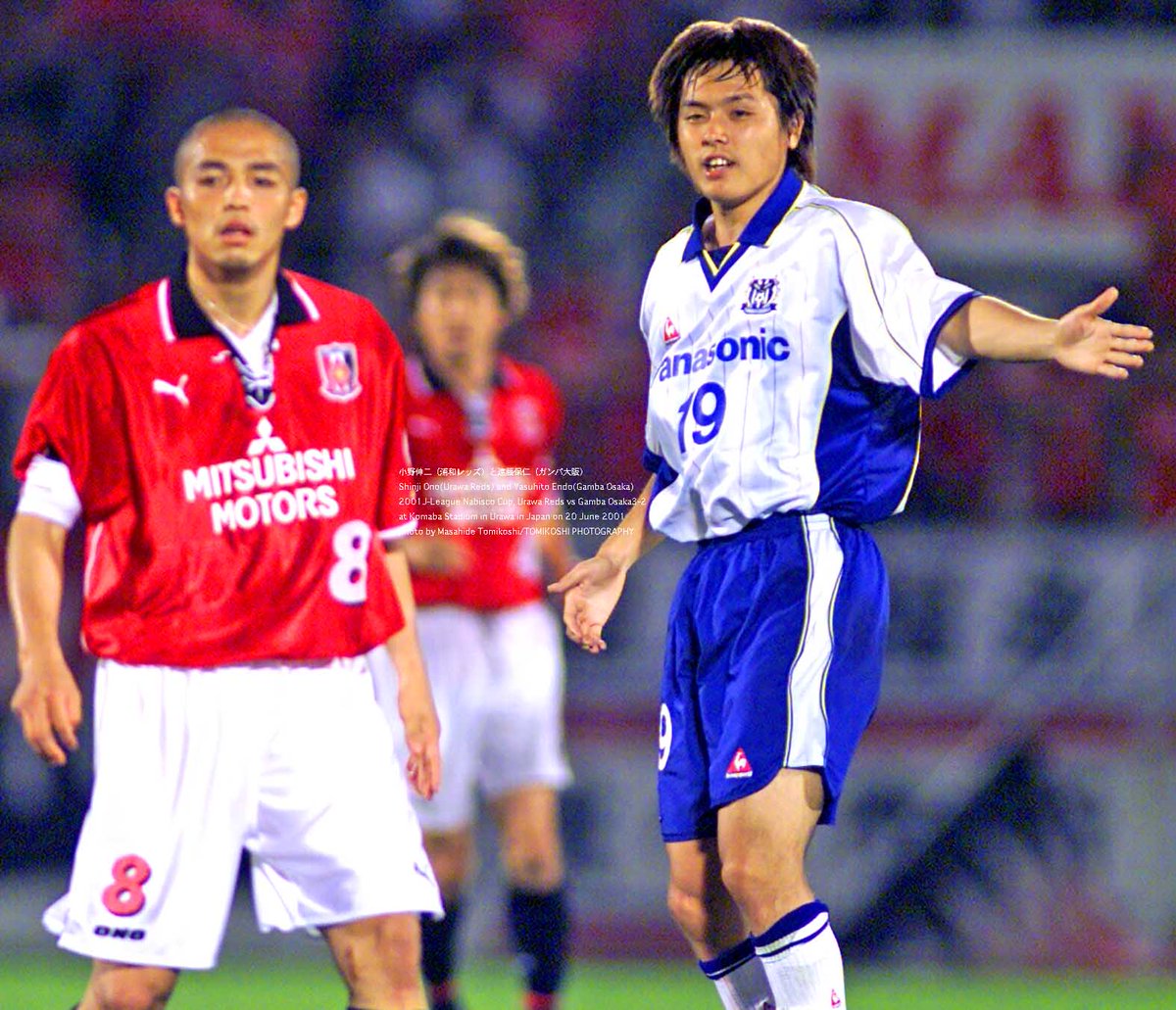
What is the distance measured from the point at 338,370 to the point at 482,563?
2.04 m

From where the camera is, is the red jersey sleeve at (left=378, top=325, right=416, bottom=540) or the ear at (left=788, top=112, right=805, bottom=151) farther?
the red jersey sleeve at (left=378, top=325, right=416, bottom=540)


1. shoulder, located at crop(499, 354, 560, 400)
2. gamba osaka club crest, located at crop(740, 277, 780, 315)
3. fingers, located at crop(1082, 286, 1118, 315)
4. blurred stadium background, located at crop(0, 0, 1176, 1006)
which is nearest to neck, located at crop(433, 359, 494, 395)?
shoulder, located at crop(499, 354, 560, 400)

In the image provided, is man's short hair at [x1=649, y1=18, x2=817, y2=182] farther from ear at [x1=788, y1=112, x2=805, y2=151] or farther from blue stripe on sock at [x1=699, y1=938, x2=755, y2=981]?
blue stripe on sock at [x1=699, y1=938, x2=755, y2=981]

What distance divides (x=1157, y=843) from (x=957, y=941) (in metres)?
0.86

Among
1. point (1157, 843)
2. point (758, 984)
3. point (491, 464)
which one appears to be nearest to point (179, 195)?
point (758, 984)

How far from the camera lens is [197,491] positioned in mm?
3385

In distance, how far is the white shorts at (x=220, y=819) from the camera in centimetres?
328

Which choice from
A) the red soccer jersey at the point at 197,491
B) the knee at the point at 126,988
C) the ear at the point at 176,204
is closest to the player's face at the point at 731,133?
the red soccer jersey at the point at 197,491

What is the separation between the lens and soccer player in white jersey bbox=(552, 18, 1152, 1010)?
3.14m

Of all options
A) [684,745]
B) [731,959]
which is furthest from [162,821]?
[731,959]

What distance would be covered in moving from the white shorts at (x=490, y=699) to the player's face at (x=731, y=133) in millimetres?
2405

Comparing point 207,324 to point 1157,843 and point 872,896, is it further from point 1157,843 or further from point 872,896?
point 1157,843

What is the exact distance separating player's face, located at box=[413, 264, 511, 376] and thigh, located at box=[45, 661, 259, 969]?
2374mm

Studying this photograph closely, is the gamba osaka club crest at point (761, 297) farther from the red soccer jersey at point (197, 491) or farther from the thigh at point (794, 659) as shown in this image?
the red soccer jersey at point (197, 491)
